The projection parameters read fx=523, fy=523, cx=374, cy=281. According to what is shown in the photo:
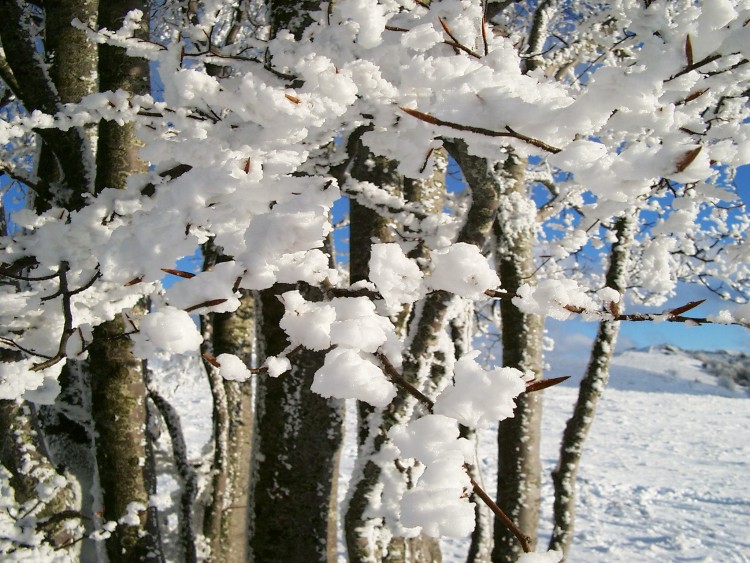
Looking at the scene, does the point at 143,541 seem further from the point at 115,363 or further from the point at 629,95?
the point at 629,95

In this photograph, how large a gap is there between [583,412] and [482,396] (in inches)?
132

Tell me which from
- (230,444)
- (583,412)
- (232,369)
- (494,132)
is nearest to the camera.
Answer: (494,132)

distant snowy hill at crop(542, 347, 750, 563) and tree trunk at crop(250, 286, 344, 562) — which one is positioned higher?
tree trunk at crop(250, 286, 344, 562)

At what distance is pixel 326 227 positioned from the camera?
871 mm

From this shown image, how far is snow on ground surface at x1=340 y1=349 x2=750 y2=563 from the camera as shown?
678cm

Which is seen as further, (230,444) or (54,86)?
(230,444)

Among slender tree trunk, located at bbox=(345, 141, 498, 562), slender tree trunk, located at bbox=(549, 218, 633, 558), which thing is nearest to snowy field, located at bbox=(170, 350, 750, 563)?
slender tree trunk, located at bbox=(549, 218, 633, 558)

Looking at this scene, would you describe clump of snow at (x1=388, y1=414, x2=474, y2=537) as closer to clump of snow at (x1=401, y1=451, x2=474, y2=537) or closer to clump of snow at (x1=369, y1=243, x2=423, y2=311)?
clump of snow at (x1=401, y1=451, x2=474, y2=537)

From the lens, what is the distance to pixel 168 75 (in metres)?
1.23

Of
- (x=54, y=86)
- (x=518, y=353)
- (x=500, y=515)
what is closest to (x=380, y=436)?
(x=518, y=353)

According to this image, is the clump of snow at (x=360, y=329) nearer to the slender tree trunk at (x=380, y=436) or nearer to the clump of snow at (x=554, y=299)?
the clump of snow at (x=554, y=299)

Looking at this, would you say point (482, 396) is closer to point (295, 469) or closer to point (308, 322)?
point (308, 322)

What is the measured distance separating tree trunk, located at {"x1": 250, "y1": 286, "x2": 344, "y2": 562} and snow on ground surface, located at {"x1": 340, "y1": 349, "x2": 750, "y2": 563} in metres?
4.90

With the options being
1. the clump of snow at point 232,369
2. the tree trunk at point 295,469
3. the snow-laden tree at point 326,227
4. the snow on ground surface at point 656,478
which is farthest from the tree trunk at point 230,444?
the snow on ground surface at point 656,478
